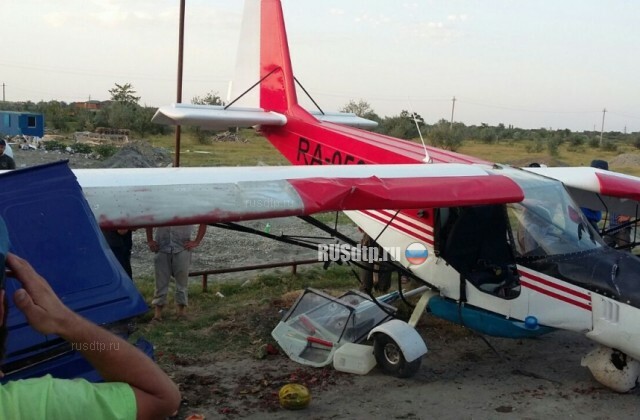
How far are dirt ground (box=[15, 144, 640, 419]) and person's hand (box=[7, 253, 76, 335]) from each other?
419 cm

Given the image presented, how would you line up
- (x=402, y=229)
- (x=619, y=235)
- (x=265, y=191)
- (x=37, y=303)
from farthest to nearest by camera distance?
(x=619, y=235), (x=402, y=229), (x=265, y=191), (x=37, y=303)

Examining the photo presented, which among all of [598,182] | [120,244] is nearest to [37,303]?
[120,244]

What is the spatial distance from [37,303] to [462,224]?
555cm

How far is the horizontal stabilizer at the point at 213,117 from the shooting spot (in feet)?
32.3

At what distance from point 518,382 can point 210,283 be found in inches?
200

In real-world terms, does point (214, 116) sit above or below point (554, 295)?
above

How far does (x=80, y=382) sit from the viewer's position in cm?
158

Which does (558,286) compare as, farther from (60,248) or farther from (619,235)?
(60,248)

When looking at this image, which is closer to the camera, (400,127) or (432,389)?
(432,389)

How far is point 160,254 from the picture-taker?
8.10 meters

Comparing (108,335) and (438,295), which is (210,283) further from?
(108,335)

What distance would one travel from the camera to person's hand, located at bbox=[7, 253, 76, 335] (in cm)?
154

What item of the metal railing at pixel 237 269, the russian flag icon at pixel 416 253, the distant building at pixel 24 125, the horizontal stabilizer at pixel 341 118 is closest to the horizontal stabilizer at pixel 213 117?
the horizontal stabilizer at pixel 341 118

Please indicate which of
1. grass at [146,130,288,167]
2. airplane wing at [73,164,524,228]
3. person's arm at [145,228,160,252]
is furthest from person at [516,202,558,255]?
Result: grass at [146,130,288,167]
